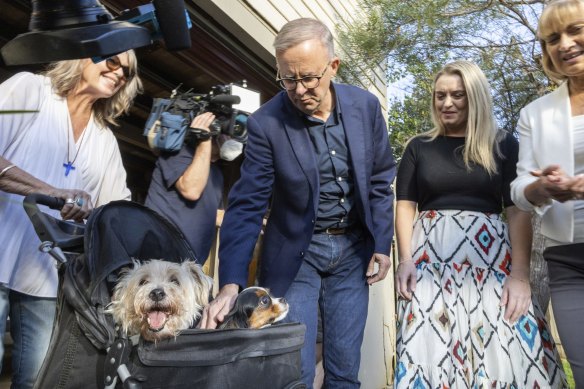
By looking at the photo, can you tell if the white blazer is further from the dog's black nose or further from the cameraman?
the cameraman

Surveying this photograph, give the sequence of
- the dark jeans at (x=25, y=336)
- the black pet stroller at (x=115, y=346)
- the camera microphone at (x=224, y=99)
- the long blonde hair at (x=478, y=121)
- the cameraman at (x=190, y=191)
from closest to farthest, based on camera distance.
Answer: the black pet stroller at (x=115, y=346) → the dark jeans at (x=25, y=336) → the long blonde hair at (x=478, y=121) → the cameraman at (x=190, y=191) → the camera microphone at (x=224, y=99)

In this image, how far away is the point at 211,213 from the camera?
3512mm

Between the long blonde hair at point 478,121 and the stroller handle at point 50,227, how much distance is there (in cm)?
181

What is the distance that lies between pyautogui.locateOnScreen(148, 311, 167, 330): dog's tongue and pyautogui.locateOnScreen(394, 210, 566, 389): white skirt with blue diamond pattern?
50.1 inches

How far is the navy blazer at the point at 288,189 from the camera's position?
2660mm

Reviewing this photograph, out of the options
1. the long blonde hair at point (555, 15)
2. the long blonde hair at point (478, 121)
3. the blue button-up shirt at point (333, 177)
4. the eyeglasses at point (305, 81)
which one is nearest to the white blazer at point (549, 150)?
the long blonde hair at point (555, 15)

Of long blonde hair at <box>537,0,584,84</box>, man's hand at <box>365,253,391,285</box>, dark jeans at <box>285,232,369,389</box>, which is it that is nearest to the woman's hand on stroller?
dark jeans at <box>285,232,369,389</box>

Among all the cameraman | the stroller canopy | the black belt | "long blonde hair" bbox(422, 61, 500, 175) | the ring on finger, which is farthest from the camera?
the cameraman

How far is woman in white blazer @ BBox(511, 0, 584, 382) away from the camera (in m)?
2.28

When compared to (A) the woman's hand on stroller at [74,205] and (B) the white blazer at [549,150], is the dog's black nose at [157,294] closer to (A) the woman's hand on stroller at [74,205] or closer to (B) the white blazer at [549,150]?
(A) the woman's hand on stroller at [74,205]

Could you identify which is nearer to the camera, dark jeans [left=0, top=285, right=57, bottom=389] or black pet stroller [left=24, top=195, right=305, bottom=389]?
black pet stroller [left=24, top=195, right=305, bottom=389]

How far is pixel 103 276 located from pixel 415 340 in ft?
4.82

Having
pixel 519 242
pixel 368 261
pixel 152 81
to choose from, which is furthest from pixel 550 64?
pixel 152 81

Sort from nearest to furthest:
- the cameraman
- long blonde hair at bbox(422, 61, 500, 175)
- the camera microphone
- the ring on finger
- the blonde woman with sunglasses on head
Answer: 1. the ring on finger
2. the blonde woman with sunglasses on head
3. long blonde hair at bbox(422, 61, 500, 175)
4. the cameraman
5. the camera microphone
